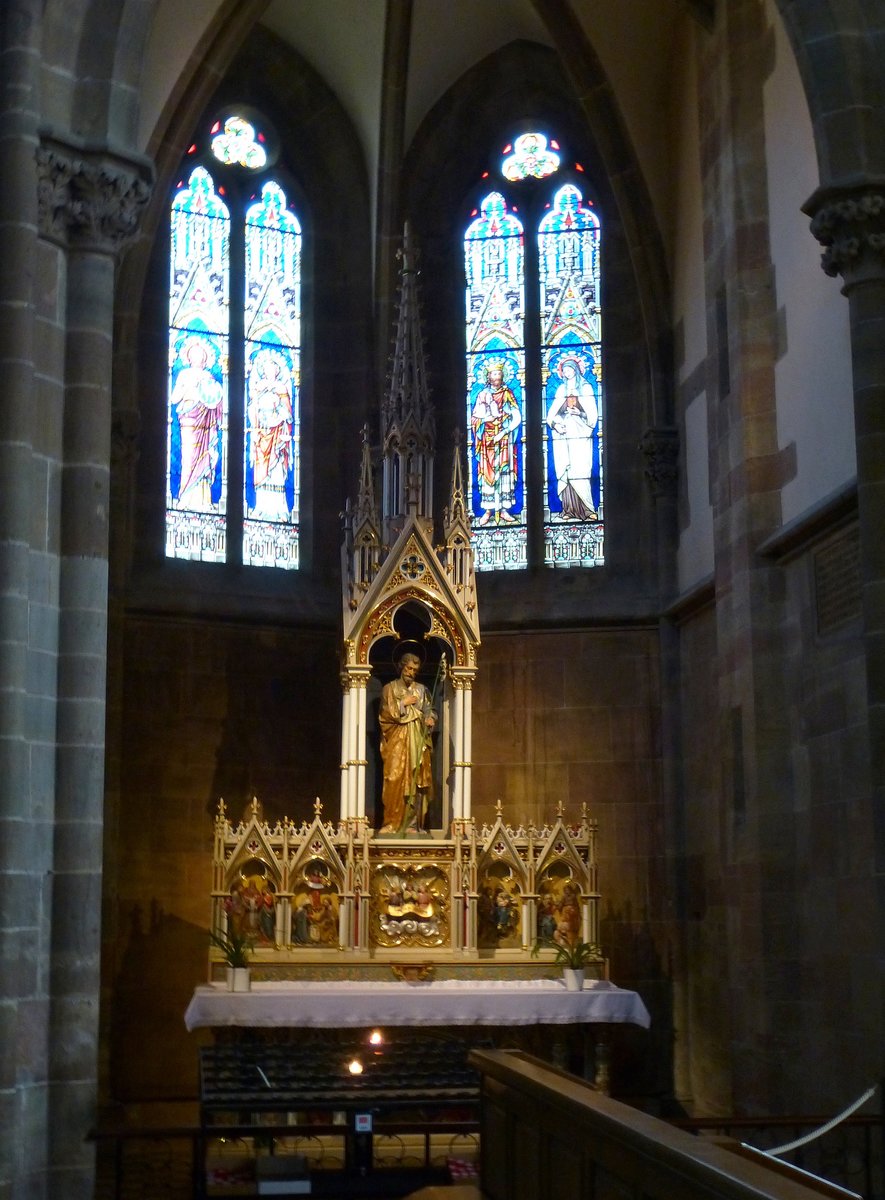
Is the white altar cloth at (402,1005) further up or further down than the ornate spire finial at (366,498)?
further down

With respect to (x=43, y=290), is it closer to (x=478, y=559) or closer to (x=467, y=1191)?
(x=467, y=1191)

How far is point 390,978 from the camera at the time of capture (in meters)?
14.2

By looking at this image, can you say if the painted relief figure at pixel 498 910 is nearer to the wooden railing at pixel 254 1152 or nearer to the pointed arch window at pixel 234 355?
the wooden railing at pixel 254 1152

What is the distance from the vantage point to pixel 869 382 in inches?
451

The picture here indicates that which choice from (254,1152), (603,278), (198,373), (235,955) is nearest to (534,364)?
(603,278)

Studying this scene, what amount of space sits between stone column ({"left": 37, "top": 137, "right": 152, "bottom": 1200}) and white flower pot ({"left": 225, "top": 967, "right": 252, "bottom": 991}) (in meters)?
3.15

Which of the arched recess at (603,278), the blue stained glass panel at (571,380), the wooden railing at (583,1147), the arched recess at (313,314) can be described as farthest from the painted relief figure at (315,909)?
the blue stained glass panel at (571,380)

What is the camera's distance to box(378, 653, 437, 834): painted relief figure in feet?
49.0

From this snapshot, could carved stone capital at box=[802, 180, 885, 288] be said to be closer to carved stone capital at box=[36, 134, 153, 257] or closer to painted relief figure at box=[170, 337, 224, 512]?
carved stone capital at box=[36, 134, 153, 257]

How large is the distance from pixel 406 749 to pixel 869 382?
5.51 metres

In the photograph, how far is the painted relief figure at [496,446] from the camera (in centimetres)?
1870

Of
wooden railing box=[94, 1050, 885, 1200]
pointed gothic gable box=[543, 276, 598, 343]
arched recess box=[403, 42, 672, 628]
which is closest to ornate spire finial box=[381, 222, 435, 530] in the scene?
arched recess box=[403, 42, 672, 628]

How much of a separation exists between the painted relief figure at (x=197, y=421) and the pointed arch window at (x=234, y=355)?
11 mm

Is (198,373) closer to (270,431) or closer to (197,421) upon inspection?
(197,421)
